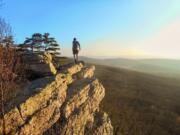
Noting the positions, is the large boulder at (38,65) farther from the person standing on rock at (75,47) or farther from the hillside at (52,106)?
the person standing on rock at (75,47)

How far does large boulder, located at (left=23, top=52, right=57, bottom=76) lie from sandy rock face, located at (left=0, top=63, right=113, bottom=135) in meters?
2.27

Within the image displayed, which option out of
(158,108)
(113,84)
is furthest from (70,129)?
(113,84)

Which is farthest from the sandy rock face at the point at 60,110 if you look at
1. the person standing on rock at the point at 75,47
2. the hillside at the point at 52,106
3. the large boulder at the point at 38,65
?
the person standing on rock at the point at 75,47

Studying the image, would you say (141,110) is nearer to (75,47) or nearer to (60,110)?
(75,47)

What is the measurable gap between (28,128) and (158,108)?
3505 cm

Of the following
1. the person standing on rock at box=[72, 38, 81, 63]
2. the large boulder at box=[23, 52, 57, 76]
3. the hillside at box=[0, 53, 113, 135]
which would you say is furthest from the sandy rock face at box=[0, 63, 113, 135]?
the person standing on rock at box=[72, 38, 81, 63]

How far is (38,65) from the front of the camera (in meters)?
37.8

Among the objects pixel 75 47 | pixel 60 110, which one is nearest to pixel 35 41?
pixel 75 47

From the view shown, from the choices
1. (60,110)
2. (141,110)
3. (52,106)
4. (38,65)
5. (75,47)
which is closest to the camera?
(52,106)

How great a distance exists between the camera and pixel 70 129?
3081 centimetres

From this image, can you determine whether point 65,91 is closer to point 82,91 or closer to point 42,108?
point 82,91

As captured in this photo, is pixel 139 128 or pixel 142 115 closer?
pixel 139 128

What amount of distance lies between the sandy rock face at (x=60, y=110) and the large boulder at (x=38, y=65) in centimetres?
227

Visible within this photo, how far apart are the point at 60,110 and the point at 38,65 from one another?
29.9 ft
